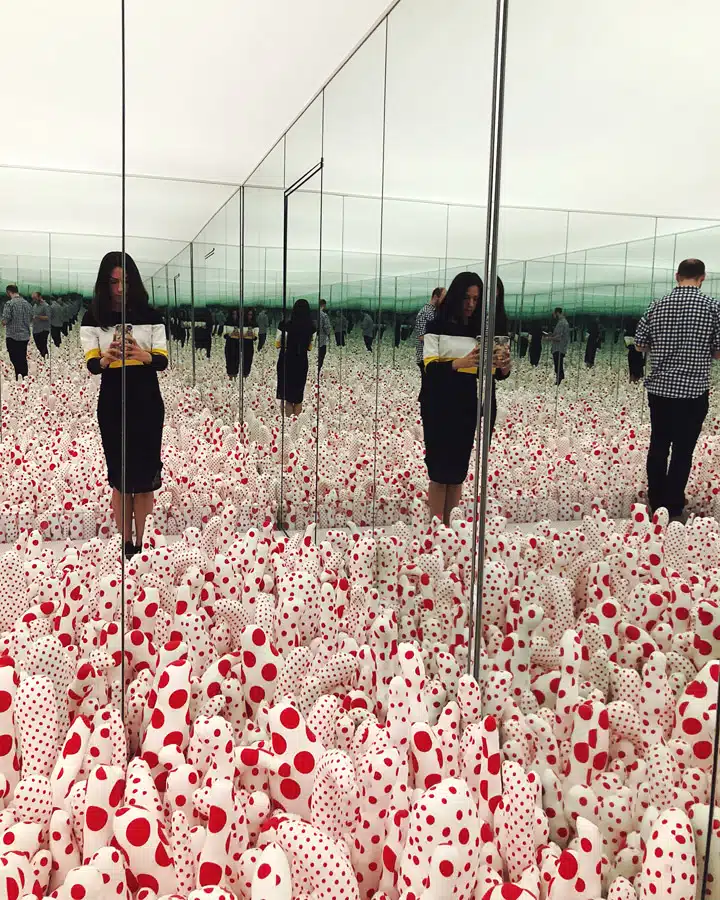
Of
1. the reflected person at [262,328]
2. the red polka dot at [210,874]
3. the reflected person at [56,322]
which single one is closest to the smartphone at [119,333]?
the reflected person at [56,322]

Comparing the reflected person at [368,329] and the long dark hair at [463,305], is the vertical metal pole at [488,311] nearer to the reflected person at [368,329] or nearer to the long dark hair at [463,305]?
the long dark hair at [463,305]

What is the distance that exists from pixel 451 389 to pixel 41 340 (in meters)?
1.00

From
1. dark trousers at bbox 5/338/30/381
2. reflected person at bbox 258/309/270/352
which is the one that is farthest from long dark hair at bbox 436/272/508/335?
dark trousers at bbox 5/338/30/381

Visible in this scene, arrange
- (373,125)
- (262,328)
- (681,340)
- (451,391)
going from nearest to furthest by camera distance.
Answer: (681,340) < (451,391) < (373,125) < (262,328)

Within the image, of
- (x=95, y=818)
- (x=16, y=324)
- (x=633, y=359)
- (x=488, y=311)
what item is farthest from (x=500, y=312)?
(x=95, y=818)

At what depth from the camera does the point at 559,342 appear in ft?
5.18

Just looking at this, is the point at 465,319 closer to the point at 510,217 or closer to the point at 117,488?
the point at 510,217

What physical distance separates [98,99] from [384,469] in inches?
47.9

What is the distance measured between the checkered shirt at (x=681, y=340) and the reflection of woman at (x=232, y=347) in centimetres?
135

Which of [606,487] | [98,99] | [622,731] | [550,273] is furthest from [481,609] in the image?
[98,99]

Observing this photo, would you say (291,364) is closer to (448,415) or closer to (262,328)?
(262,328)

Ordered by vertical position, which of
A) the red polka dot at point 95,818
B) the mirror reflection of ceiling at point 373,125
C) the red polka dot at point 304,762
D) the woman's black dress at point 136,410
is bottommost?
the red polka dot at point 95,818

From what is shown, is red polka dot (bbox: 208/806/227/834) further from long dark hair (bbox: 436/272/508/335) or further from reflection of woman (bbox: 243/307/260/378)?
reflection of woman (bbox: 243/307/260/378)

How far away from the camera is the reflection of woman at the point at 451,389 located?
1.88 metres
